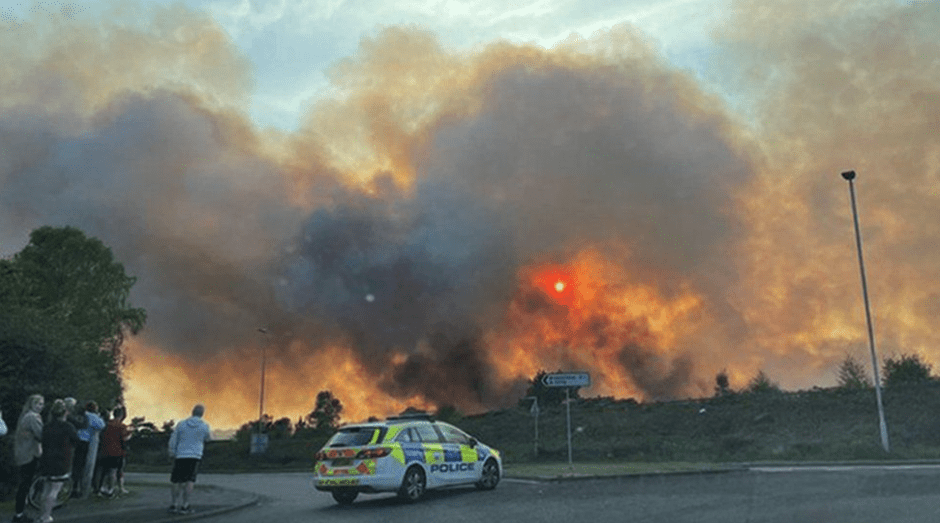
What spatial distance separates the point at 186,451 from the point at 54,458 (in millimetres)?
2128

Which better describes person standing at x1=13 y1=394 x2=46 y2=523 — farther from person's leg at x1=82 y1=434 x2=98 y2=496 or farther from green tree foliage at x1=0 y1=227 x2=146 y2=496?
green tree foliage at x1=0 y1=227 x2=146 y2=496

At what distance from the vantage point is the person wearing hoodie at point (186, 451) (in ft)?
→ 41.5

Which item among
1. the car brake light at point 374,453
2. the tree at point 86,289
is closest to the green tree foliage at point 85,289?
the tree at point 86,289

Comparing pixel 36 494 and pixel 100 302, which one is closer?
pixel 36 494

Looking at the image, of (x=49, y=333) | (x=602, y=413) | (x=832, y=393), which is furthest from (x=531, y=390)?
(x=49, y=333)

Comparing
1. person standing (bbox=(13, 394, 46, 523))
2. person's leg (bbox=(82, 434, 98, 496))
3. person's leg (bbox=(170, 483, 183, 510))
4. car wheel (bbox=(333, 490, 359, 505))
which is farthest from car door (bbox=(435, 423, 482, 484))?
person standing (bbox=(13, 394, 46, 523))

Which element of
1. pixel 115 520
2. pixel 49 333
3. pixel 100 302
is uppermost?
pixel 100 302

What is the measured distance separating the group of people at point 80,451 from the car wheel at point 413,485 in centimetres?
345

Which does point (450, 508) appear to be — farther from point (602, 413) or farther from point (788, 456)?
point (602, 413)

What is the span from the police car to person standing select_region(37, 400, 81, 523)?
4.46 metres

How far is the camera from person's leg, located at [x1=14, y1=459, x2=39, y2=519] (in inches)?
438

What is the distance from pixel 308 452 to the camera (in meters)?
48.6

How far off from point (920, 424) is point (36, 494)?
34557 mm

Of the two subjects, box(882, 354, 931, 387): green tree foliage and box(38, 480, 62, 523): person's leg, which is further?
box(882, 354, 931, 387): green tree foliage
